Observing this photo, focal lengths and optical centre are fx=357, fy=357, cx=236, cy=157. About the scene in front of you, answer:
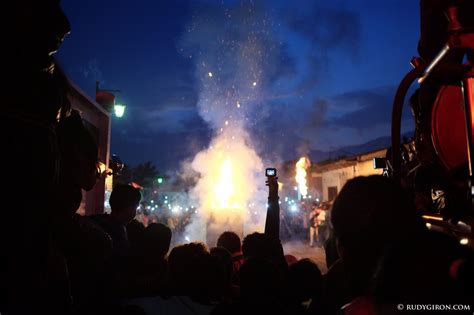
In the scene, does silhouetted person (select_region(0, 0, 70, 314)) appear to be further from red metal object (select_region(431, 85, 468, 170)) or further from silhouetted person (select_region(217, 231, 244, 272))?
silhouetted person (select_region(217, 231, 244, 272))

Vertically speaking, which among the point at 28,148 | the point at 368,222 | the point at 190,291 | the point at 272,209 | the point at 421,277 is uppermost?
the point at 28,148

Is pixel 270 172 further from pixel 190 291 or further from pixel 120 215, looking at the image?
pixel 190 291

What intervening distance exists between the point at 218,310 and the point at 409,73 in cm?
202

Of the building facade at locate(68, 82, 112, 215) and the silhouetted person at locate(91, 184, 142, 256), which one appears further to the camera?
the building facade at locate(68, 82, 112, 215)

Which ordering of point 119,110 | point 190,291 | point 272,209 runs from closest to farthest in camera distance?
point 190,291
point 272,209
point 119,110

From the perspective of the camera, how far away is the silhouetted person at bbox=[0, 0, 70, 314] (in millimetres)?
1411

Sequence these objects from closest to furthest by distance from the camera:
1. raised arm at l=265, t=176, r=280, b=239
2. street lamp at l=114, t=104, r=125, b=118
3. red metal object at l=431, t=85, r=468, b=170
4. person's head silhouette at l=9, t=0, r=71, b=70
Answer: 1. person's head silhouette at l=9, t=0, r=71, b=70
2. red metal object at l=431, t=85, r=468, b=170
3. raised arm at l=265, t=176, r=280, b=239
4. street lamp at l=114, t=104, r=125, b=118

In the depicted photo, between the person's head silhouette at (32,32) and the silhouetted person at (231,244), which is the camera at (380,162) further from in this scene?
the person's head silhouette at (32,32)

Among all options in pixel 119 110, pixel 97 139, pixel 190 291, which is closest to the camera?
pixel 190 291

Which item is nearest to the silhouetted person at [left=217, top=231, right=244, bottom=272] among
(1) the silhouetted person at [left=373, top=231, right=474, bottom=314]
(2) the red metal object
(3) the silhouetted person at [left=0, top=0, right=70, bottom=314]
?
(2) the red metal object

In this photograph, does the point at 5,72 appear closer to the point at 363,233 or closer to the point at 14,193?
the point at 14,193

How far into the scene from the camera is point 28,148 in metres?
1.46

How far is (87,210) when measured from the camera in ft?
23.5

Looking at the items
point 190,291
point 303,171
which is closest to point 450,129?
point 190,291
